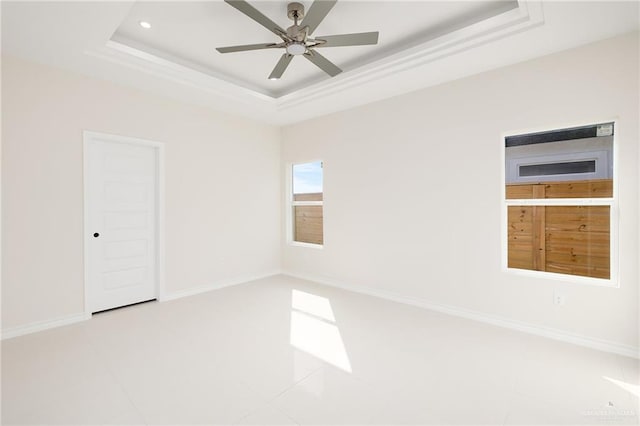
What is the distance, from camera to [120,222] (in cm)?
360

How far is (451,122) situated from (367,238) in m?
1.75

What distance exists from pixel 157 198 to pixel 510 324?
4.23m

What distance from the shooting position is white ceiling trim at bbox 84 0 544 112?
94.3 inches

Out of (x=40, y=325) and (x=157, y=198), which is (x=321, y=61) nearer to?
(x=157, y=198)

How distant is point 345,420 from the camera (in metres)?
1.75

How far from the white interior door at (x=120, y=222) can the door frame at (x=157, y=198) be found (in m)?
0.01

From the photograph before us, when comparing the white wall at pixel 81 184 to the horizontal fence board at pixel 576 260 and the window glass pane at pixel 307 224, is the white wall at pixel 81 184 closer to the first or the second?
the window glass pane at pixel 307 224

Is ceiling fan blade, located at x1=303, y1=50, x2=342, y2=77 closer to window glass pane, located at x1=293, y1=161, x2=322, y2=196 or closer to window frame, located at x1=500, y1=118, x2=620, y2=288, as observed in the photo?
window frame, located at x1=500, y1=118, x2=620, y2=288

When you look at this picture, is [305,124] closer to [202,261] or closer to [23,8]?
[202,261]

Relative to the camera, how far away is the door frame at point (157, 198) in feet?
10.7

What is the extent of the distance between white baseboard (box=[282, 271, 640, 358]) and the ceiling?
2.50 metres

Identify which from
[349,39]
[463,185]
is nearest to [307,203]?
[463,185]

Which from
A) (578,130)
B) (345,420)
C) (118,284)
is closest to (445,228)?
(578,130)

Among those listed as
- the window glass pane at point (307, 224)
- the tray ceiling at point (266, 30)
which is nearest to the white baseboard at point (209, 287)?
the window glass pane at point (307, 224)
